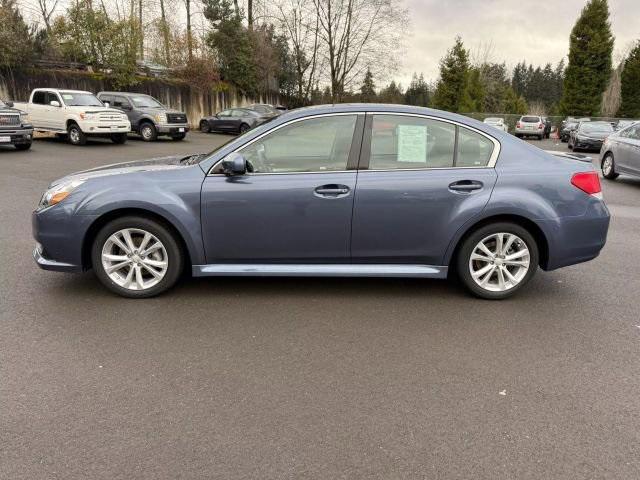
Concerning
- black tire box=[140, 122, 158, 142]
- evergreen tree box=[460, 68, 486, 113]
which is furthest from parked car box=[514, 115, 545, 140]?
black tire box=[140, 122, 158, 142]

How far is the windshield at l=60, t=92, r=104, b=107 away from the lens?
18136mm

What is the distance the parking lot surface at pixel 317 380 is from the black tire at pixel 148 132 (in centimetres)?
1718

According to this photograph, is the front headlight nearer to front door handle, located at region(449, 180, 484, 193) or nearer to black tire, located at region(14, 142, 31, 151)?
front door handle, located at region(449, 180, 484, 193)

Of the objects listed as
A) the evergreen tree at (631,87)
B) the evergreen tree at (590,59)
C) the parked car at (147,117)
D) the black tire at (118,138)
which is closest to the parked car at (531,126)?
the evergreen tree at (590,59)

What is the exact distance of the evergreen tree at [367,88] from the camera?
46844mm

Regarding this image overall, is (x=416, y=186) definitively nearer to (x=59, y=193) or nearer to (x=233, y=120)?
(x=59, y=193)

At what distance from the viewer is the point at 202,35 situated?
37.5m

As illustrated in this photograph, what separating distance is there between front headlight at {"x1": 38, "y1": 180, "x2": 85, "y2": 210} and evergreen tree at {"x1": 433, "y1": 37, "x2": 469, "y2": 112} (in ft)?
135

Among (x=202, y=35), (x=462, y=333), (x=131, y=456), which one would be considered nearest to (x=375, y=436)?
(x=131, y=456)

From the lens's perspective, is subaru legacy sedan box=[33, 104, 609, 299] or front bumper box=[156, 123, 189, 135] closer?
subaru legacy sedan box=[33, 104, 609, 299]

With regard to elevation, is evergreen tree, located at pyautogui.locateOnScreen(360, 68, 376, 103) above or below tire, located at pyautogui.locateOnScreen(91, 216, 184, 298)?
above

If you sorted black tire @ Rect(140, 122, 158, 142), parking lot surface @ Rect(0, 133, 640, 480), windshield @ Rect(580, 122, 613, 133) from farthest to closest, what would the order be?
1. windshield @ Rect(580, 122, 613, 133)
2. black tire @ Rect(140, 122, 158, 142)
3. parking lot surface @ Rect(0, 133, 640, 480)

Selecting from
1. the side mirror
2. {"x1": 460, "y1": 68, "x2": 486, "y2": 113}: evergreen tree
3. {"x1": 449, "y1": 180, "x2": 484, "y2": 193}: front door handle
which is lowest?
{"x1": 449, "y1": 180, "x2": 484, "y2": 193}: front door handle

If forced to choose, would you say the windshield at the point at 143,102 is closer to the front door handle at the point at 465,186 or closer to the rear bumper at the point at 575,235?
the front door handle at the point at 465,186
